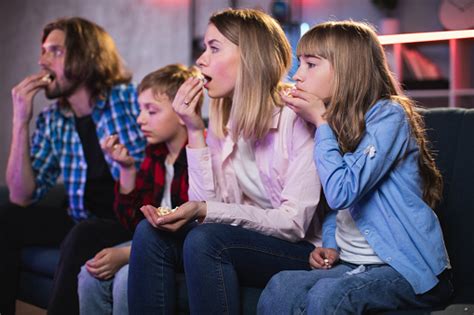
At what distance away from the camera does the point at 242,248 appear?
1.76 meters

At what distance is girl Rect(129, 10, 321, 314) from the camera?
1734 mm

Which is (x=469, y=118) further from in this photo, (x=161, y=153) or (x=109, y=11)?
(x=109, y=11)

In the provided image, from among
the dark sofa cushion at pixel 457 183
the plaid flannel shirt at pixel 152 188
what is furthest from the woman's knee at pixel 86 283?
the dark sofa cushion at pixel 457 183

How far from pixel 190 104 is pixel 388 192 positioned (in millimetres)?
667

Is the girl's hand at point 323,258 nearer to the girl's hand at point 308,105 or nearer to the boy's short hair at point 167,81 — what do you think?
the girl's hand at point 308,105

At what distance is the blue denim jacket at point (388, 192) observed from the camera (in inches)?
64.0

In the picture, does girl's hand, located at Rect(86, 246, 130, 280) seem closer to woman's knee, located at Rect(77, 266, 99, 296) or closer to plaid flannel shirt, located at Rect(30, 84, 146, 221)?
woman's knee, located at Rect(77, 266, 99, 296)

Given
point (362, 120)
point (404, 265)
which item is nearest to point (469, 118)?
point (362, 120)

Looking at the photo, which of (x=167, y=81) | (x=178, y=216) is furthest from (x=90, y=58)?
(x=178, y=216)

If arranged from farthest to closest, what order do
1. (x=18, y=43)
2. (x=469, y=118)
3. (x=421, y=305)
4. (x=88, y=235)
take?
(x=18, y=43) < (x=88, y=235) < (x=469, y=118) < (x=421, y=305)

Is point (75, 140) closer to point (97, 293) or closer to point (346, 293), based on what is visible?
point (97, 293)

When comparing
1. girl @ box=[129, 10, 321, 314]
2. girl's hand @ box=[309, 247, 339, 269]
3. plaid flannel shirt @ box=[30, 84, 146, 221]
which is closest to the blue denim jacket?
girl's hand @ box=[309, 247, 339, 269]

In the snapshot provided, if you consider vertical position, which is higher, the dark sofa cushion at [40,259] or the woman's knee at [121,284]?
the woman's knee at [121,284]

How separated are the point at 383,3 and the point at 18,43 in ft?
6.08
